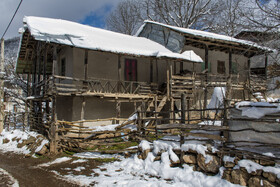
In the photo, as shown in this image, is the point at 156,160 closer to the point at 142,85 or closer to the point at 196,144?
the point at 196,144

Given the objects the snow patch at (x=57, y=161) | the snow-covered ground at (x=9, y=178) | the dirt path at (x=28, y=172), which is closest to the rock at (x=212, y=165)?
the dirt path at (x=28, y=172)

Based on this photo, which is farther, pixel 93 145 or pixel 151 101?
pixel 151 101

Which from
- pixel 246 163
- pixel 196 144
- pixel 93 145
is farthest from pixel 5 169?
pixel 246 163

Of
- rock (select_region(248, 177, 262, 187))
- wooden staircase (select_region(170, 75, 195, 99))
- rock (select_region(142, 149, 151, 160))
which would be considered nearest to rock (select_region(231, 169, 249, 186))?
rock (select_region(248, 177, 262, 187))

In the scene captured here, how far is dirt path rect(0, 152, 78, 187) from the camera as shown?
655 centimetres

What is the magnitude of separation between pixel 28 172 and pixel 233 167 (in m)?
6.40

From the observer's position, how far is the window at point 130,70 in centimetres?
1631

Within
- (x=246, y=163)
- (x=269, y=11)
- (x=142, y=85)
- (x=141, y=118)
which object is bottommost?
(x=246, y=163)

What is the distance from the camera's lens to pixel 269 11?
5.63 metres

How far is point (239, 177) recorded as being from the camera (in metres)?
5.27

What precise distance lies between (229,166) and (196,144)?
3.78 feet

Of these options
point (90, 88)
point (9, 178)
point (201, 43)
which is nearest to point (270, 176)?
point (9, 178)

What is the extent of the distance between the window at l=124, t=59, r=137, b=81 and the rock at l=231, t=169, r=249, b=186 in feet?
38.4

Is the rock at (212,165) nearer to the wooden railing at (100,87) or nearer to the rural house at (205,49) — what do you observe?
the wooden railing at (100,87)
